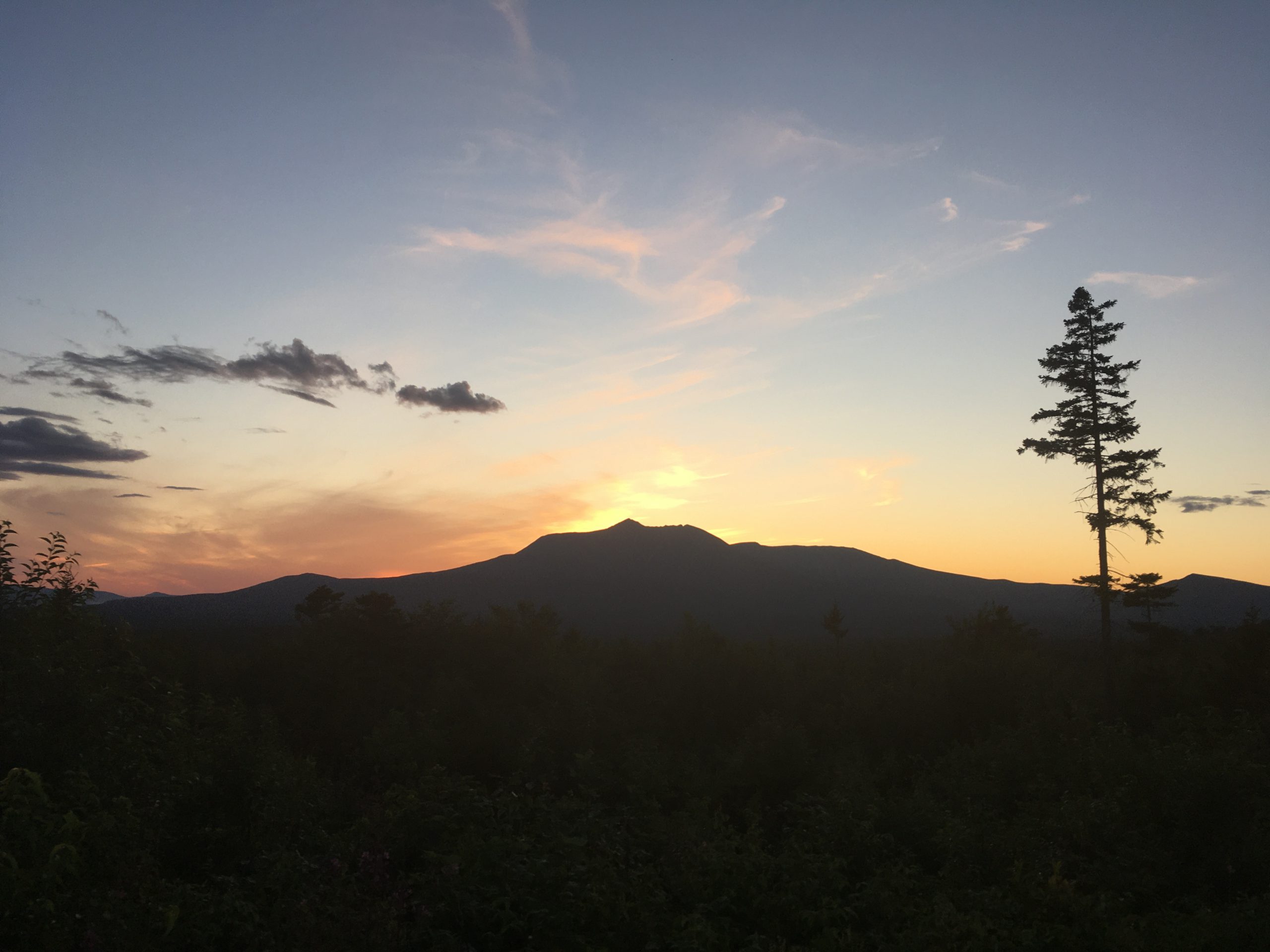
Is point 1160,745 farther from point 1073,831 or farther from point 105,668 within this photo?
point 105,668

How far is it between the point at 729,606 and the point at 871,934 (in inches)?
6887

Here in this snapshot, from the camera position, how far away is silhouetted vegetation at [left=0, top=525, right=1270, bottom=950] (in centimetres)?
777

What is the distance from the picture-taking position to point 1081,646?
43.6m

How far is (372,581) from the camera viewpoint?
607ft

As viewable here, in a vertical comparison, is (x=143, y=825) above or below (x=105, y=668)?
below

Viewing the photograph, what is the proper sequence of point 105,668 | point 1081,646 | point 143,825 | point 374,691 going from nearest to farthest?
point 143,825
point 105,668
point 374,691
point 1081,646

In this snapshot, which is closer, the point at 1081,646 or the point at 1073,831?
the point at 1073,831

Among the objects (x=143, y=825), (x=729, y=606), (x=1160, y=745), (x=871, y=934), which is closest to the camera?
(x=871, y=934)

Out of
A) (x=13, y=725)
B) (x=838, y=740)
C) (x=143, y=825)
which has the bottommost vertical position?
(x=838, y=740)

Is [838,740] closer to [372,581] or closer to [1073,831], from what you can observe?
[1073,831]

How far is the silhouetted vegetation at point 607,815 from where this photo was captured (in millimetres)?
7770

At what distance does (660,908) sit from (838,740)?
15325mm

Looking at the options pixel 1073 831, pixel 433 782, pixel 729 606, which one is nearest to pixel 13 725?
pixel 433 782

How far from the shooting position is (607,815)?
1495 centimetres
